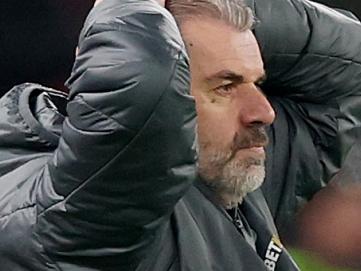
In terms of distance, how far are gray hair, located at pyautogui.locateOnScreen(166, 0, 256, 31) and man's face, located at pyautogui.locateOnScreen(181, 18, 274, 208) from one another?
11mm

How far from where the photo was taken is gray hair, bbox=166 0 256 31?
6.20ft

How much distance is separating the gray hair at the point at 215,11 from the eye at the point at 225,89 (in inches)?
4.2

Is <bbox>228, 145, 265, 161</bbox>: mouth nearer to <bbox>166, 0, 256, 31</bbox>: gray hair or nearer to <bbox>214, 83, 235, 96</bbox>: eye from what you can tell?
<bbox>214, 83, 235, 96</bbox>: eye

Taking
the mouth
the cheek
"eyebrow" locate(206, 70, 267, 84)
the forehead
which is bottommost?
the mouth

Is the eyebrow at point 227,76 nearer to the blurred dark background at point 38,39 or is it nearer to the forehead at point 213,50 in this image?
the forehead at point 213,50

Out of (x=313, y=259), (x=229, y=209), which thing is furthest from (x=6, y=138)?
(x=313, y=259)

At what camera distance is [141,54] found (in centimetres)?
141

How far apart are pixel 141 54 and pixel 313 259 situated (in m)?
1.75

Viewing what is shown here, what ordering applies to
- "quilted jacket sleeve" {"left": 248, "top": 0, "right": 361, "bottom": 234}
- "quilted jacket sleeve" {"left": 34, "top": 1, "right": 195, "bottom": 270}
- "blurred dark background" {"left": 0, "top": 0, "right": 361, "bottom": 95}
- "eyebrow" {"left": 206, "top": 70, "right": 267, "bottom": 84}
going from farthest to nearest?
"blurred dark background" {"left": 0, "top": 0, "right": 361, "bottom": 95} → "quilted jacket sleeve" {"left": 248, "top": 0, "right": 361, "bottom": 234} → "eyebrow" {"left": 206, "top": 70, "right": 267, "bottom": 84} → "quilted jacket sleeve" {"left": 34, "top": 1, "right": 195, "bottom": 270}

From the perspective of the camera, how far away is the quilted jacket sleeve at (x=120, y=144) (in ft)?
4.61

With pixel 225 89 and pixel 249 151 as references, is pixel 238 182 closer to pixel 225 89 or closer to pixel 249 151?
pixel 249 151

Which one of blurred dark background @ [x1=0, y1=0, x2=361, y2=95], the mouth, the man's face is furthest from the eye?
blurred dark background @ [x1=0, y1=0, x2=361, y2=95]

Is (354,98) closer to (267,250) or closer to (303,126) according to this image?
(303,126)

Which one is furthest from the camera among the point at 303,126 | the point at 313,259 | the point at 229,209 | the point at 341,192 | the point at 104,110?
the point at 313,259
